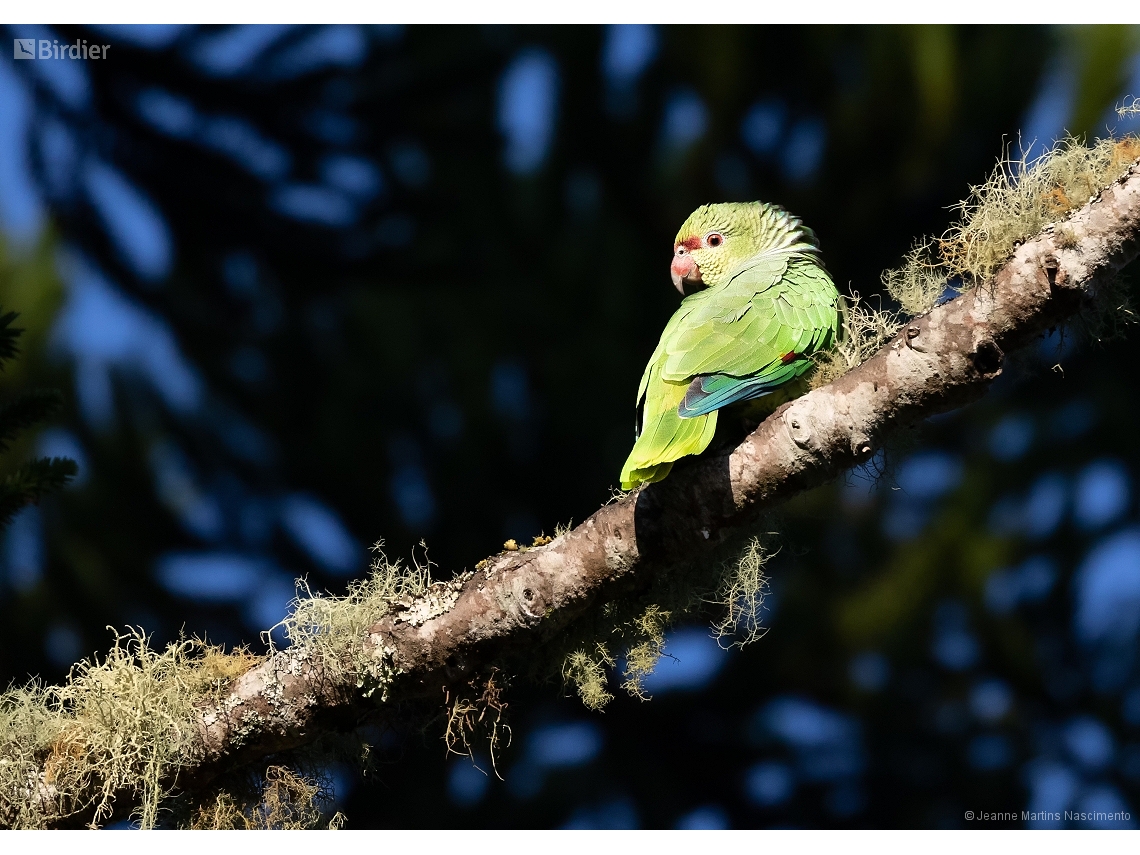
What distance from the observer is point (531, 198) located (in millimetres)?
3613

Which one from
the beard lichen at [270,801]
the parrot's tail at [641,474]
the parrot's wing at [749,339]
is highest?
the parrot's wing at [749,339]

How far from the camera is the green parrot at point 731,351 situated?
1829 mm

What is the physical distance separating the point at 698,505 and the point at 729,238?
45.9 inches

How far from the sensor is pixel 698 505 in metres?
1.81

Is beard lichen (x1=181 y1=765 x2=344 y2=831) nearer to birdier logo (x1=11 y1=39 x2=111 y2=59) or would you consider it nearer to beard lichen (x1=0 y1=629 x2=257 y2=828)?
beard lichen (x1=0 y1=629 x2=257 y2=828)

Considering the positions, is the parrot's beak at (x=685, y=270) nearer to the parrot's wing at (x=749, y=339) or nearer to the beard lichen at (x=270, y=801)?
the parrot's wing at (x=749, y=339)

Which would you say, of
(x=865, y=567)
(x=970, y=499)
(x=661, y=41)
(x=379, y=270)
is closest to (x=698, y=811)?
(x=865, y=567)

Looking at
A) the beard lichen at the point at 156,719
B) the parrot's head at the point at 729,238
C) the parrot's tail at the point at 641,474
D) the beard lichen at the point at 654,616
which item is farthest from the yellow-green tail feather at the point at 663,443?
the parrot's head at the point at 729,238

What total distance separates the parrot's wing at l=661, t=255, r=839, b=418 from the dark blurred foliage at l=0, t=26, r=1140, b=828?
1283mm

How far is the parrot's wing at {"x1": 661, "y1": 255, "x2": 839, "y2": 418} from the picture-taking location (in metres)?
1.95

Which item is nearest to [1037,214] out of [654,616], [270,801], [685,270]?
[654,616]

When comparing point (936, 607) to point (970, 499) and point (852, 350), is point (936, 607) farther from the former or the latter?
point (852, 350)

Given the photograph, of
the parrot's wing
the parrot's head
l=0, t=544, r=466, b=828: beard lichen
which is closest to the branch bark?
l=0, t=544, r=466, b=828: beard lichen

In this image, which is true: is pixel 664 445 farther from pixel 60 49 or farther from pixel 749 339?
pixel 60 49
